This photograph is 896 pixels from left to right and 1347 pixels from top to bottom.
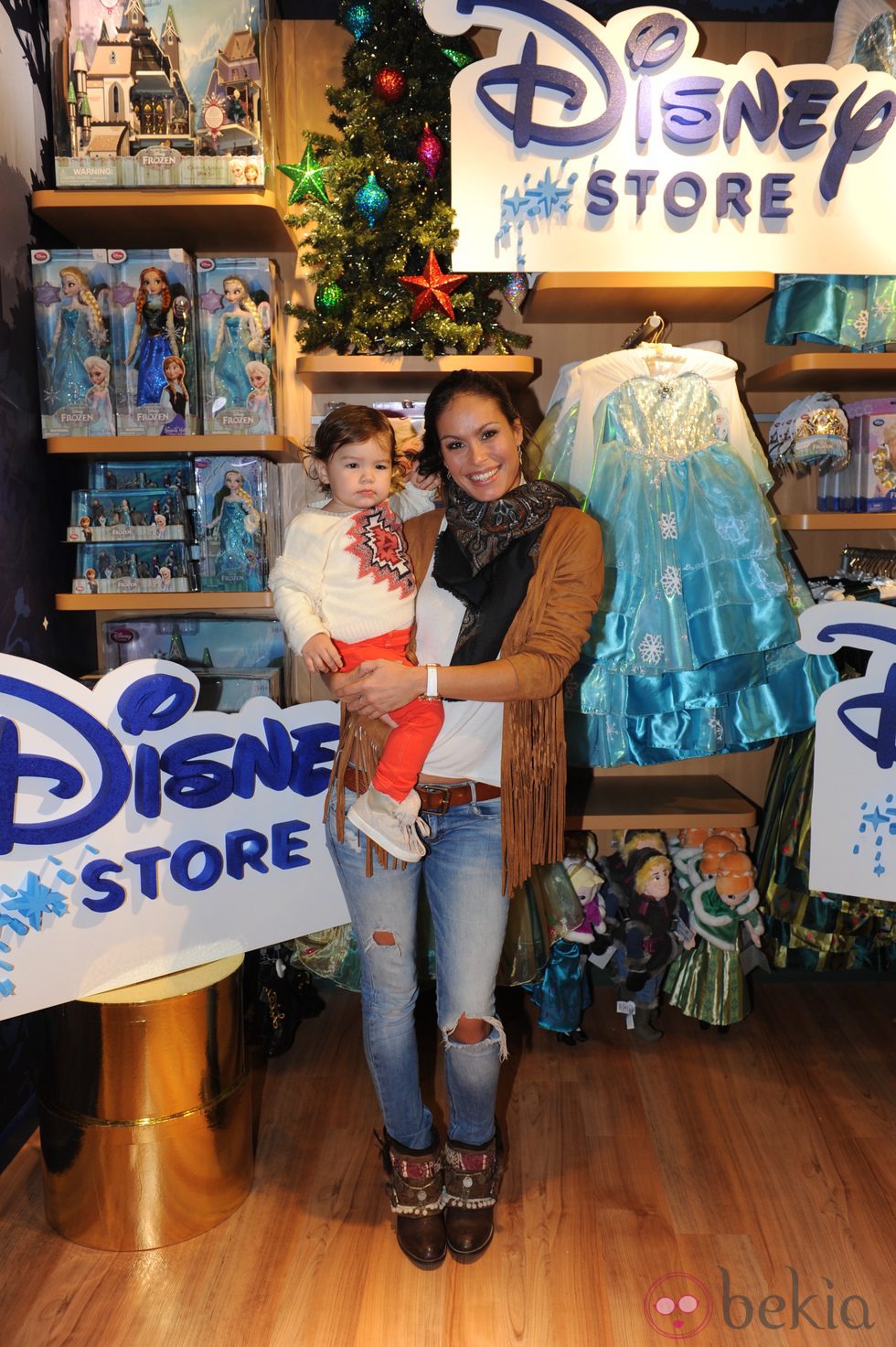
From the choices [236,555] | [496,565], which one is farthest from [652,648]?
[236,555]

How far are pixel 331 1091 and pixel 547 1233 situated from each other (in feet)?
2.14

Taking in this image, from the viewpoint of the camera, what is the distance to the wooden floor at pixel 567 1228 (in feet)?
5.37

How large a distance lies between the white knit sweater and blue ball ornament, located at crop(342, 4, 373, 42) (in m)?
1.20

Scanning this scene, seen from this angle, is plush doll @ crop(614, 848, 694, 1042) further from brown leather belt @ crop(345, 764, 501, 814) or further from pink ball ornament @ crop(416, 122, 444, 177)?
pink ball ornament @ crop(416, 122, 444, 177)

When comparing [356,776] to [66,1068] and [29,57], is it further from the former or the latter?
[29,57]

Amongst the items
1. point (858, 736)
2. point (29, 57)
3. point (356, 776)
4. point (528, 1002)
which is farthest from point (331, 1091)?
point (29, 57)

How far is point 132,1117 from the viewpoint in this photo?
71.0 inches

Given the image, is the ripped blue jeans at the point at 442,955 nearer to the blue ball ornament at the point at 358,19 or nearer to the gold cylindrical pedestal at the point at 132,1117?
the gold cylindrical pedestal at the point at 132,1117

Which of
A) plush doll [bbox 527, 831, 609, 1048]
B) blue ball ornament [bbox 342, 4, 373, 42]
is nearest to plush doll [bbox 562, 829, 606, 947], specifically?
plush doll [bbox 527, 831, 609, 1048]

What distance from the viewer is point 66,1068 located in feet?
6.00

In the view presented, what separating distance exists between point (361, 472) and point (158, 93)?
108 centimetres

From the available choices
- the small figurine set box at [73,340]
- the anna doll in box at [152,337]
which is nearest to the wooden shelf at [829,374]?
the anna doll in box at [152,337]

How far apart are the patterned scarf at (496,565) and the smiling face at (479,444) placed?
31 millimetres

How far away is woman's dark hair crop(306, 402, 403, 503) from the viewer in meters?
1.71
